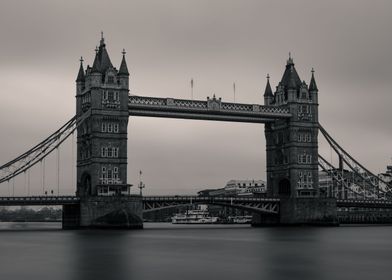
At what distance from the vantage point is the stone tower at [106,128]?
116m

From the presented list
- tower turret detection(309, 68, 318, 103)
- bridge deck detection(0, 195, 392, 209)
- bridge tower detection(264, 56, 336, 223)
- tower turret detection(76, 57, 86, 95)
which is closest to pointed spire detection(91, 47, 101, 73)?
tower turret detection(76, 57, 86, 95)

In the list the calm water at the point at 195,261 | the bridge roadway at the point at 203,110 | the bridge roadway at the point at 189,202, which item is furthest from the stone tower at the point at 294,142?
the calm water at the point at 195,261

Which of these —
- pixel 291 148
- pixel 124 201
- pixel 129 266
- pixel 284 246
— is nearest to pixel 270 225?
pixel 291 148

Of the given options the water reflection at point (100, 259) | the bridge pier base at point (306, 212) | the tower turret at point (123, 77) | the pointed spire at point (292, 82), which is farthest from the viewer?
the pointed spire at point (292, 82)

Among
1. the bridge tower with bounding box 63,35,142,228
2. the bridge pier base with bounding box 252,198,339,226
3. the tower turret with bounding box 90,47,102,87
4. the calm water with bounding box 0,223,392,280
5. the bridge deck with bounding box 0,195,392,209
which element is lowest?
the calm water with bounding box 0,223,392,280

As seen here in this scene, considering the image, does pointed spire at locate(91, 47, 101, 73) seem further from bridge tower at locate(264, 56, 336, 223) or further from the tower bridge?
bridge tower at locate(264, 56, 336, 223)

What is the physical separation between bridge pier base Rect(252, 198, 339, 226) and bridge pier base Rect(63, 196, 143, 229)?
2819 centimetres

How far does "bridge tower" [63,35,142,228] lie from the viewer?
113250 millimetres

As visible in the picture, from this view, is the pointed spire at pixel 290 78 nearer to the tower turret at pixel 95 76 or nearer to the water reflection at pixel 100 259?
the tower turret at pixel 95 76

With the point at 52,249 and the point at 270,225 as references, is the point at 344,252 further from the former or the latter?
the point at 270,225

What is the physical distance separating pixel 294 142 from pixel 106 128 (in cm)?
3401

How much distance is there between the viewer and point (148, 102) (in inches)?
4707

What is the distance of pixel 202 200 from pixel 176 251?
54066 mm

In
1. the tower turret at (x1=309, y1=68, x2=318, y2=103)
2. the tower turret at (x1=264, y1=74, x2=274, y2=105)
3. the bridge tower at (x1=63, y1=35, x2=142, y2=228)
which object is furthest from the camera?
the tower turret at (x1=264, y1=74, x2=274, y2=105)
